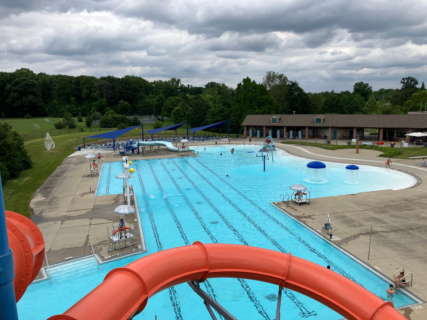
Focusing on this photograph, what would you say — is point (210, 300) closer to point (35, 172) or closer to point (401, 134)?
point (35, 172)

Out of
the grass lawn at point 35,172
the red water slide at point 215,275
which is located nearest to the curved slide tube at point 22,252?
the red water slide at point 215,275

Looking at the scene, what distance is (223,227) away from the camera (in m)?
18.0

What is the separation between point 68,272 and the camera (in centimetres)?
1314

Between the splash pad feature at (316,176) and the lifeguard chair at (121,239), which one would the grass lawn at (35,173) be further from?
the splash pad feature at (316,176)

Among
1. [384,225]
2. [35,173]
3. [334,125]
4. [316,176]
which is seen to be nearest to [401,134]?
[334,125]

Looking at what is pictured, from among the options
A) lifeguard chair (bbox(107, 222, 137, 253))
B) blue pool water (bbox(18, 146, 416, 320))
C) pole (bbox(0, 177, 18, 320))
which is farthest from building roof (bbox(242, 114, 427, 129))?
pole (bbox(0, 177, 18, 320))

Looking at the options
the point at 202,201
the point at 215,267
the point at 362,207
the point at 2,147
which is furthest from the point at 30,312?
the point at 2,147

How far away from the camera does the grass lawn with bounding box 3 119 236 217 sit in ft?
72.3

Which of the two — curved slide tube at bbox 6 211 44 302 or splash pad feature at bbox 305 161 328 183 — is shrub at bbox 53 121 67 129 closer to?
splash pad feature at bbox 305 161 328 183

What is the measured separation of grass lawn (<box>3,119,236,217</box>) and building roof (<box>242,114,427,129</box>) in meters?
25.5

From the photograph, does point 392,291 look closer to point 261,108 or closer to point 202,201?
point 202,201

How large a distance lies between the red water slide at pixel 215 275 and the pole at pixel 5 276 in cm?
→ 68

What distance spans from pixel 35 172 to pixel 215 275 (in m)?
32.7

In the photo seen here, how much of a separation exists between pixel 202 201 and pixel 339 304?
1811 cm
